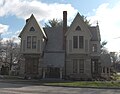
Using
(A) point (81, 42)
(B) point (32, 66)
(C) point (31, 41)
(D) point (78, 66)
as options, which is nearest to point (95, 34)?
(A) point (81, 42)

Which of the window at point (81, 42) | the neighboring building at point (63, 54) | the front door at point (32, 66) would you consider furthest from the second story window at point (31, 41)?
the window at point (81, 42)

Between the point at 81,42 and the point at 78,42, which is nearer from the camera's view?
the point at 78,42

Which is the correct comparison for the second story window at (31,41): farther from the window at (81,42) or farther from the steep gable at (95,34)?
the steep gable at (95,34)

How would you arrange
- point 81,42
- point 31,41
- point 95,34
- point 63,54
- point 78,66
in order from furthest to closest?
1. point 95,34
2. point 31,41
3. point 81,42
4. point 63,54
5. point 78,66

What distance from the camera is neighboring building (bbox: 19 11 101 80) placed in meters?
45.6

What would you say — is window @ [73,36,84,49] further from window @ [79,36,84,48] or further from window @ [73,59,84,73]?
window @ [73,59,84,73]

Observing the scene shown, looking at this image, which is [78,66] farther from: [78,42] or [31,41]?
[31,41]

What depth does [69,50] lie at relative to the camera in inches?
1818

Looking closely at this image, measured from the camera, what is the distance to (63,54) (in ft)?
152

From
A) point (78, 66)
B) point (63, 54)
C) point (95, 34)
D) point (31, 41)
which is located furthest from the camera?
point (95, 34)

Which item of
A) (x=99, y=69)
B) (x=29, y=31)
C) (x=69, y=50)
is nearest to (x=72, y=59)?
(x=69, y=50)

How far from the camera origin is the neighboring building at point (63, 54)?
45.6m

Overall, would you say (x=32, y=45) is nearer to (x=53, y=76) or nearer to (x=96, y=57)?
(x=53, y=76)

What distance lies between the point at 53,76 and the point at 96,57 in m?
7.80
